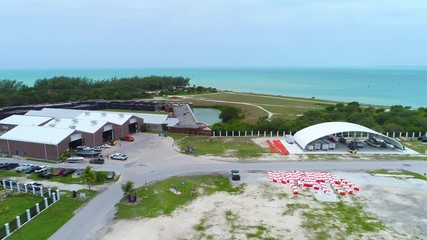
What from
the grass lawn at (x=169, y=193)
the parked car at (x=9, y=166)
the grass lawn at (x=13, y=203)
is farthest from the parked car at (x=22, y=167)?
the grass lawn at (x=169, y=193)

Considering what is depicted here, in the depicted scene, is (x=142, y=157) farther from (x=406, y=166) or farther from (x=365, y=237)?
(x=406, y=166)

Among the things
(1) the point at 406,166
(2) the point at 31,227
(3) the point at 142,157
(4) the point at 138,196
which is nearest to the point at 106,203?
(4) the point at 138,196

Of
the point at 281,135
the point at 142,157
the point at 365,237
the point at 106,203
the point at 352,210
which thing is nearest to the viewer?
the point at 365,237

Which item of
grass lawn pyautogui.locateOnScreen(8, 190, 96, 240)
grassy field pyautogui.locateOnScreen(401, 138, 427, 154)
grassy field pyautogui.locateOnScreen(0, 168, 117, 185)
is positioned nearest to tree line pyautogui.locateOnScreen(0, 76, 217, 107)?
grassy field pyautogui.locateOnScreen(0, 168, 117, 185)

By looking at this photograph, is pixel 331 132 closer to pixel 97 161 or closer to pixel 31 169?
pixel 97 161

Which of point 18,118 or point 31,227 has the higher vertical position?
point 18,118

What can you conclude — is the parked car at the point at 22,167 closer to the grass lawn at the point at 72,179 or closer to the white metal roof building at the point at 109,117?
the grass lawn at the point at 72,179

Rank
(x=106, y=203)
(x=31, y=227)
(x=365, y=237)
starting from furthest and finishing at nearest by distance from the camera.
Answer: (x=106, y=203) → (x=31, y=227) → (x=365, y=237)

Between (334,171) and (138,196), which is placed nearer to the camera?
(138,196)
